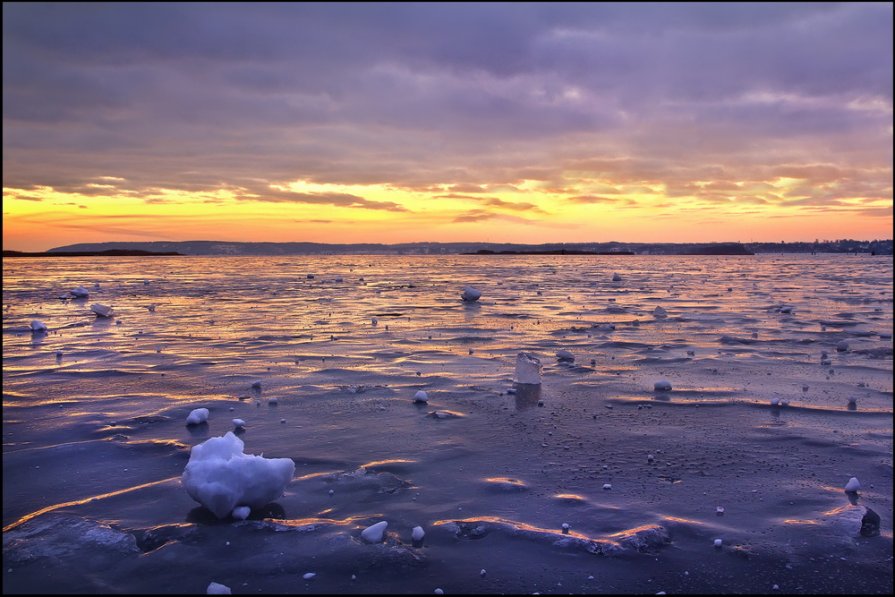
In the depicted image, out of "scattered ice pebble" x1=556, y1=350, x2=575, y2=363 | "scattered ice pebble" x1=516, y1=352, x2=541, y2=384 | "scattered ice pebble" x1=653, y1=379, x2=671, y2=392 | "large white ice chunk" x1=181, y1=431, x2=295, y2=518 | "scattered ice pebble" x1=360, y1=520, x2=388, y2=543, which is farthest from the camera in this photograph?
"scattered ice pebble" x1=556, y1=350, x2=575, y2=363

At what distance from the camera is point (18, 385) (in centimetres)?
1107

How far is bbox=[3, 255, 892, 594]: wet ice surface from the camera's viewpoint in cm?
472

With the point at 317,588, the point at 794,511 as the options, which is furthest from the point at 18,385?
the point at 794,511

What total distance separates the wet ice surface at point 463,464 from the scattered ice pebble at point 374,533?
0.37 ft

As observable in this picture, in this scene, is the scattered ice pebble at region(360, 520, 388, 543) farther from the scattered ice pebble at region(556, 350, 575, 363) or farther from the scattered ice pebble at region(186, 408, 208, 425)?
the scattered ice pebble at region(556, 350, 575, 363)

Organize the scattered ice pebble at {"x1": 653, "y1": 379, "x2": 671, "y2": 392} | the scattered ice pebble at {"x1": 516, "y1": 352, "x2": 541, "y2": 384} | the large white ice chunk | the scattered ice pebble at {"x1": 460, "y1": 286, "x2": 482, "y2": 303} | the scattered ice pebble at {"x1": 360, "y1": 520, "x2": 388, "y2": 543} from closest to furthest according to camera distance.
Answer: the scattered ice pebble at {"x1": 360, "y1": 520, "x2": 388, "y2": 543}
the large white ice chunk
the scattered ice pebble at {"x1": 653, "y1": 379, "x2": 671, "y2": 392}
the scattered ice pebble at {"x1": 516, "y1": 352, "x2": 541, "y2": 384}
the scattered ice pebble at {"x1": 460, "y1": 286, "x2": 482, "y2": 303}

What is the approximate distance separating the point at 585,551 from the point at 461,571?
3.36 feet

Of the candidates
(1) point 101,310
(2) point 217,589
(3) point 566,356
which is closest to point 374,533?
(2) point 217,589

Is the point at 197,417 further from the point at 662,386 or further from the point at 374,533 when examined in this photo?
the point at 662,386

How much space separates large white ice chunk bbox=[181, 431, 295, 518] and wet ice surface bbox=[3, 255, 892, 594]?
172mm

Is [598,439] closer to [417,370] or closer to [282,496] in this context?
[282,496]

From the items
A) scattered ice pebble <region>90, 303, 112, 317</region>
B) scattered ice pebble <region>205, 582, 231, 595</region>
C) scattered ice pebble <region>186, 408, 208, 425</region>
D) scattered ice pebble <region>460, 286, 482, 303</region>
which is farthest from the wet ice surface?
scattered ice pebble <region>460, 286, 482, 303</region>

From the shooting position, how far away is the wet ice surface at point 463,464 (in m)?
4.72

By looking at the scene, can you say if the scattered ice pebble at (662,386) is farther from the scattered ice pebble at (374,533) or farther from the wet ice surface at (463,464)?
the scattered ice pebble at (374,533)
